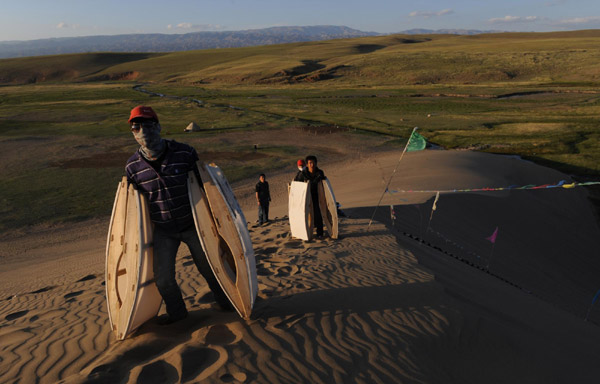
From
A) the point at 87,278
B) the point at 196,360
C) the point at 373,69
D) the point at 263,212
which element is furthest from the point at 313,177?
the point at 373,69

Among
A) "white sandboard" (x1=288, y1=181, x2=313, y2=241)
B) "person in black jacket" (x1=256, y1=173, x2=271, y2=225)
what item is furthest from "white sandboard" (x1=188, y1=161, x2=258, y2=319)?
"person in black jacket" (x1=256, y1=173, x2=271, y2=225)

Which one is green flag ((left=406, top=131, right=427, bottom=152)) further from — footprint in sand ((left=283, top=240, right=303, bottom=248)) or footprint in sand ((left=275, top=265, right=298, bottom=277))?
footprint in sand ((left=275, top=265, right=298, bottom=277))

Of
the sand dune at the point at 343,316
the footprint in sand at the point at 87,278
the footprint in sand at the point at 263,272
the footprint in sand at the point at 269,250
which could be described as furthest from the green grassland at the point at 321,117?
the footprint in sand at the point at 263,272

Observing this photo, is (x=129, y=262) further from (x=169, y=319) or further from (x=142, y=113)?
(x=142, y=113)

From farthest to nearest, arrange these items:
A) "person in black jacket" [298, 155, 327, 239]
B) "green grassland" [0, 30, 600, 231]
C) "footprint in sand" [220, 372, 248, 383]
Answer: "green grassland" [0, 30, 600, 231], "person in black jacket" [298, 155, 327, 239], "footprint in sand" [220, 372, 248, 383]

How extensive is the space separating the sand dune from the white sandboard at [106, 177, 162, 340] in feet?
0.91

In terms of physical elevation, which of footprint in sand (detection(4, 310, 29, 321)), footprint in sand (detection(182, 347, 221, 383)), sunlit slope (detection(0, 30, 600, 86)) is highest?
sunlit slope (detection(0, 30, 600, 86))

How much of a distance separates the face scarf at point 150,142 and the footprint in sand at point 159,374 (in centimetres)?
193

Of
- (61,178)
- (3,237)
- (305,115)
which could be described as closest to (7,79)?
(305,115)

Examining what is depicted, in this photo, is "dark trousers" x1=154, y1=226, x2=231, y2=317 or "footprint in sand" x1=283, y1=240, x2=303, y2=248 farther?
"footprint in sand" x1=283, y1=240, x2=303, y2=248

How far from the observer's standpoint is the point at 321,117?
3869cm

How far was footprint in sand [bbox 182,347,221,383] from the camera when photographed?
3681 millimetres

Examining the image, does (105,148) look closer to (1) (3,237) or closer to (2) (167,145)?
(1) (3,237)

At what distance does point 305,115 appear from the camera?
40.1m
